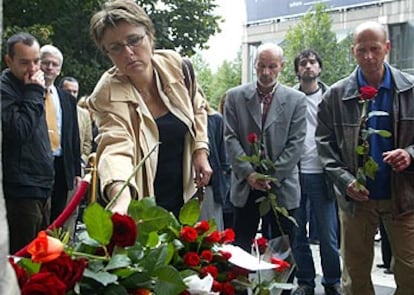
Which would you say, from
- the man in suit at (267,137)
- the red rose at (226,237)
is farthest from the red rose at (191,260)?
the man in suit at (267,137)

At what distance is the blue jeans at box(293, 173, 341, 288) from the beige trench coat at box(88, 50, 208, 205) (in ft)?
7.75

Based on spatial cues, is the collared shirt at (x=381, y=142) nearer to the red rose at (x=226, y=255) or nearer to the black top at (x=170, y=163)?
the black top at (x=170, y=163)

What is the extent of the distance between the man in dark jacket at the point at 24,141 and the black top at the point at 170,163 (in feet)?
4.29

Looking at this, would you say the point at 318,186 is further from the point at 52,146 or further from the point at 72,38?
the point at 72,38

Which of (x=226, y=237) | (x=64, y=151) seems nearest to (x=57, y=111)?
(x=64, y=151)

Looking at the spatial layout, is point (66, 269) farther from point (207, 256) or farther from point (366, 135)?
point (366, 135)

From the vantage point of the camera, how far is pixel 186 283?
4.50 feet

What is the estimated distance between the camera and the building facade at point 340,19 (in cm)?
2350

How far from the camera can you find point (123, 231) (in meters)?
1.33

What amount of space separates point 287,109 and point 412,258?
4.52 feet

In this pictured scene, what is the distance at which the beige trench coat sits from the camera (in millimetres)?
2250

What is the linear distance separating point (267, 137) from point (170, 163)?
195 centimetres

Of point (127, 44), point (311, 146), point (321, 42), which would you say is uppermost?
point (321, 42)

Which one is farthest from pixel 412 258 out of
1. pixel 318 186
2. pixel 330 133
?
pixel 318 186
